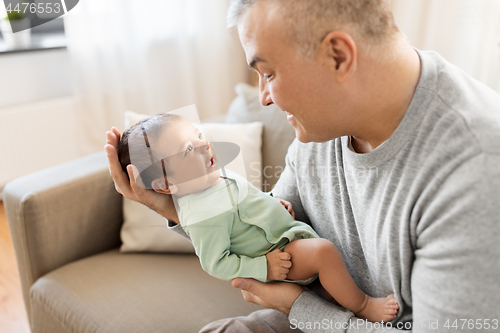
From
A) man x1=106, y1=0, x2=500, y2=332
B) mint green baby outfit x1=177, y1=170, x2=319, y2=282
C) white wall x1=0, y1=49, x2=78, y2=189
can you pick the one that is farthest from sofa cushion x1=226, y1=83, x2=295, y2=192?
white wall x1=0, y1=49, x2=78, y2=189

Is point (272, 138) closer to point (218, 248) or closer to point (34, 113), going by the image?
point (218, 248)

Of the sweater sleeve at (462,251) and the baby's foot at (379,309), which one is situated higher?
the sweater sleeve at (462,251)

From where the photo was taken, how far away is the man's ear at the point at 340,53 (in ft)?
2.43

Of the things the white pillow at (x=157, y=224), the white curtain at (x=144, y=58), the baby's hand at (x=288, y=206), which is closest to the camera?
the baby's hand at (x=288, y=206)

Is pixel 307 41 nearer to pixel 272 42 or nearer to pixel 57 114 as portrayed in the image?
pixel 272 42

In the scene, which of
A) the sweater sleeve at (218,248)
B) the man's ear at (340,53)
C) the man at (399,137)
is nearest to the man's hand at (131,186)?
the sweater sleeve at (218,248)

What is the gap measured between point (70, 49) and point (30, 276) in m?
1.40

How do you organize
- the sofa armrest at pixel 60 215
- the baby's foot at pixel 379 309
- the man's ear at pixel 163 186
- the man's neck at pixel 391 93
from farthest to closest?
the sofa armrest at pixel 60 215
the man's ear at pixel 163 186
the baby's foot at pixel 379 309
the man's neck at pixel 391 93

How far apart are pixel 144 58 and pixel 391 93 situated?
2077mm

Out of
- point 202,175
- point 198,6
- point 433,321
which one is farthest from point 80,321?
point 198,6

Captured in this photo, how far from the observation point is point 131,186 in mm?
1032

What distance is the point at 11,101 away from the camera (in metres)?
2.52

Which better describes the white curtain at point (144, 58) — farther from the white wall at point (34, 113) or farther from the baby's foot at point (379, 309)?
the baby's foot at point (379, 309)

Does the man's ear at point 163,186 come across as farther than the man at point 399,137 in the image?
Yes
